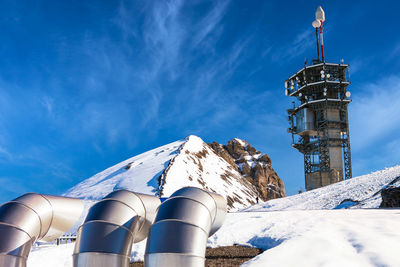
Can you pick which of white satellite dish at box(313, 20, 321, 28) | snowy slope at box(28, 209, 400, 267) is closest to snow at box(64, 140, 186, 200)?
snowy slope at box(28, 209, 400, 267)

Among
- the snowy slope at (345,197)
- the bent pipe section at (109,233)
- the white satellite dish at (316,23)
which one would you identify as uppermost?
the white satellite dish at (316,23)

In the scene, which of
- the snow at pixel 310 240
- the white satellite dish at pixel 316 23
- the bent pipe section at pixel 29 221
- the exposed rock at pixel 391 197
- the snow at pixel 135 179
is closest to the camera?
the snow at pixel 310 240

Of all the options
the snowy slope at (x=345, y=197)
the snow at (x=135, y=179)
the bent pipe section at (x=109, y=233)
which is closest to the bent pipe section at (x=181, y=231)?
the bent pipe section at (x=109, y=233)

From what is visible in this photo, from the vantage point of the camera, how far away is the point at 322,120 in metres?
61.7

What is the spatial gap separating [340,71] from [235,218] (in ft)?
173

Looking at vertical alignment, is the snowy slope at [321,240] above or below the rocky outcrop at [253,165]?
below

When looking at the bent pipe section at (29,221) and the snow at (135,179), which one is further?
the snow at (135,179)

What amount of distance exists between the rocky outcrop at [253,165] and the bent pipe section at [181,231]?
69.6m

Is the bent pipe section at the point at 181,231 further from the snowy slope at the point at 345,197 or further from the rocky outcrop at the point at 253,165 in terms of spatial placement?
the rocky outcrop at the point at 253,165

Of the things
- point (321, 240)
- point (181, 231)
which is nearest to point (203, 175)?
point (321, 240)

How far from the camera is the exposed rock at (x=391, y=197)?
19172mm

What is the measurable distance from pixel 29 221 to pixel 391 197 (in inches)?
701

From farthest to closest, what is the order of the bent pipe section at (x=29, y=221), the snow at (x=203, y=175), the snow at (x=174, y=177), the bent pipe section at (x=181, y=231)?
1. the snow at (x=203, y=175)
2. the snow at (x=174, y=177)
3. the bent pipe section at (x=29, y=221)
4. the bent pipe section at (x=181, y=231)

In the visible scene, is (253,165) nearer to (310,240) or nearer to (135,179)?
(135,179)
